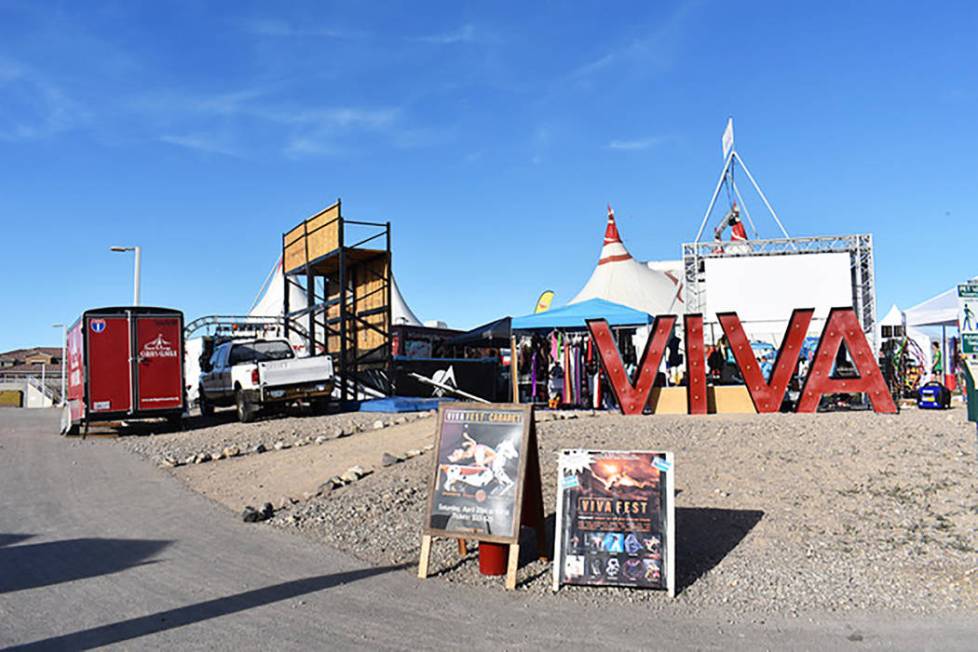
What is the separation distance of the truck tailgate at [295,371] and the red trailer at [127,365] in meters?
2.10

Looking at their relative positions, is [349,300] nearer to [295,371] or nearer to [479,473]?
[295,371]

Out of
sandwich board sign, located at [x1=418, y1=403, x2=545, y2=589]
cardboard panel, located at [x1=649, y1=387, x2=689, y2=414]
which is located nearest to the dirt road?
sandwich board sign, located at [x1=418, y1=403, x2=545, y2=589]

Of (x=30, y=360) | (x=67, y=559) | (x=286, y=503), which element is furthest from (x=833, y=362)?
(x=30, y=360)

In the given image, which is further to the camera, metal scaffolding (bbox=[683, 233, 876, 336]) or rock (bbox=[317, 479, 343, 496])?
metal scaffolding (bbox=[683, 233, 876, 336])

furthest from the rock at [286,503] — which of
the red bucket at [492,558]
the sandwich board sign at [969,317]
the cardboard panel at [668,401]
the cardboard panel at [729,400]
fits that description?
the cardboard panel at [729,400]

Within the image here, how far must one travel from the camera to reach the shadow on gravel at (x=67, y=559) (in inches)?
255

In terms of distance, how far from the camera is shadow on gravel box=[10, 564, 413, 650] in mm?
4988

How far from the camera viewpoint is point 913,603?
5.79 metres

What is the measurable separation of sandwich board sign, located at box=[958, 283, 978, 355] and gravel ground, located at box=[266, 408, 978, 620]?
5.03ft

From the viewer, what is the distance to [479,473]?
6.62 metres

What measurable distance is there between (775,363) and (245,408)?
1088 centimetres

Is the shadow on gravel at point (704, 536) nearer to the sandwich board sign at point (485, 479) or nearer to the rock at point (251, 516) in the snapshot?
the sandwich board sign at point (485, 479)

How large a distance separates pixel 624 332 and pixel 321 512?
13063mm

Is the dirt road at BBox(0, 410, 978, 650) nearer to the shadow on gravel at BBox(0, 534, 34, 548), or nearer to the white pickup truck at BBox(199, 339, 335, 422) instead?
the shadow on gravel at BBox(0, 534, 34, 548)
